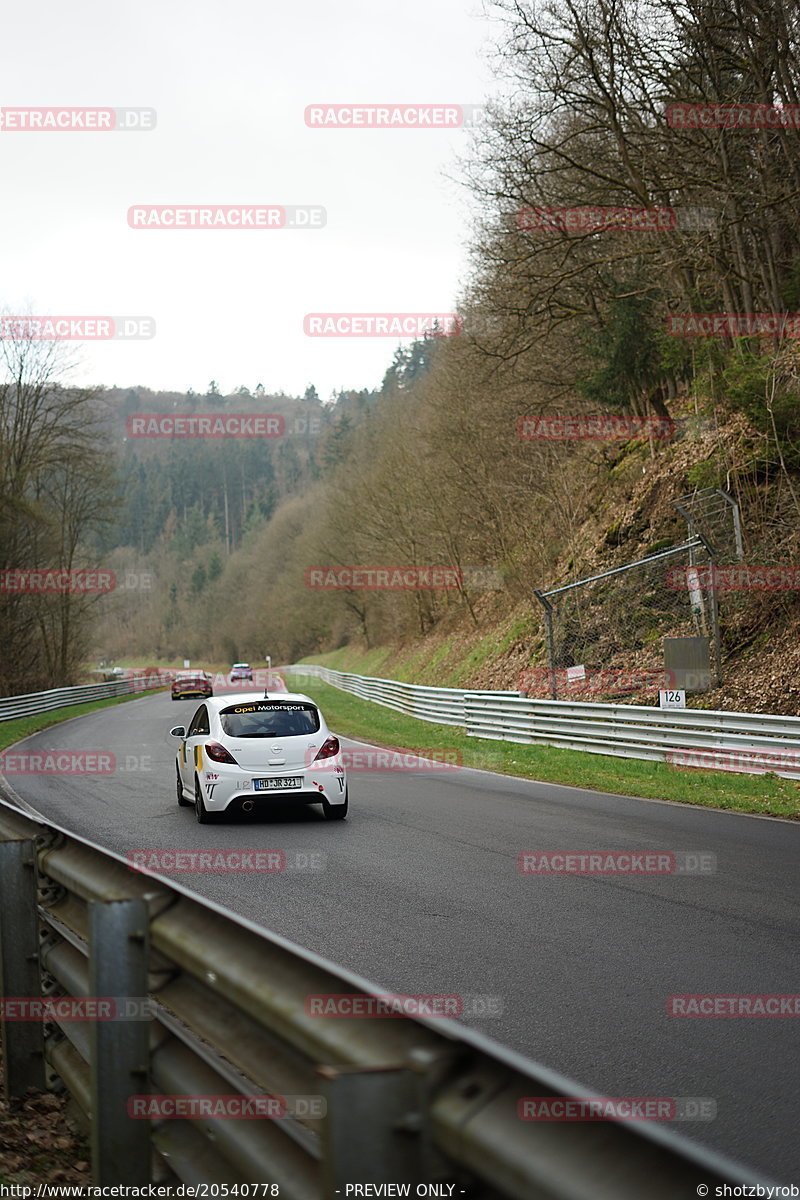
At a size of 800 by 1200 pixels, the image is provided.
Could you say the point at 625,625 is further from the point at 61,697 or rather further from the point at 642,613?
the point at 61,697

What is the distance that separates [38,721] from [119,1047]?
37657mm

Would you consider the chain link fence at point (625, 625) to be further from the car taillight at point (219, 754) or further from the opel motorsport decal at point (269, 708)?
the car taillight at point (219, 754)

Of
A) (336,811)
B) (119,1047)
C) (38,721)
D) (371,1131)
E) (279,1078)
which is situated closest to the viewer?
(371,1131)

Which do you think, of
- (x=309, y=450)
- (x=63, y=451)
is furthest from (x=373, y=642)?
(x=309, y=450)

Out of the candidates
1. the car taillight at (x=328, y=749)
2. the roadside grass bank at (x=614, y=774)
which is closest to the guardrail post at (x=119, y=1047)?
the car taillight at (x=328, y=749)

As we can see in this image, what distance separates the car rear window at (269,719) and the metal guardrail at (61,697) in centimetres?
2685

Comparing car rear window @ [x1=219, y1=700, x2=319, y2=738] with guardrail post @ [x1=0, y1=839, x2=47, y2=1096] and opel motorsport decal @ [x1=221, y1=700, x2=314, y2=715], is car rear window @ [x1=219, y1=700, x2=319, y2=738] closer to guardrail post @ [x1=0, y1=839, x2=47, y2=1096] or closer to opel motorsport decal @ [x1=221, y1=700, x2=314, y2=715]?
opel motorsport decal @ [x1=221, y1=700, x2=314, y2=715]

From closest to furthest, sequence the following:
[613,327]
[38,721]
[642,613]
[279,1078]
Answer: [279,1078] < [642,613] < [613,327] < [38,721]

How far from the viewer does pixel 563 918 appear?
317 inches

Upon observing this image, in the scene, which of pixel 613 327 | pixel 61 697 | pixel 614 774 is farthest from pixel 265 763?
pixel 61 697

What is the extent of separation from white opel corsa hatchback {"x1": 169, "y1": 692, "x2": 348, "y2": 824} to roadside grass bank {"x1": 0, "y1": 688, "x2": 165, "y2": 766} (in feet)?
54.8

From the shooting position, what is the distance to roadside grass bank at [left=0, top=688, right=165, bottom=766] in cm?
3213

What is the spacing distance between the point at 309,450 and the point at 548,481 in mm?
161759

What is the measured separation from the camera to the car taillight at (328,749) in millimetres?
13422
